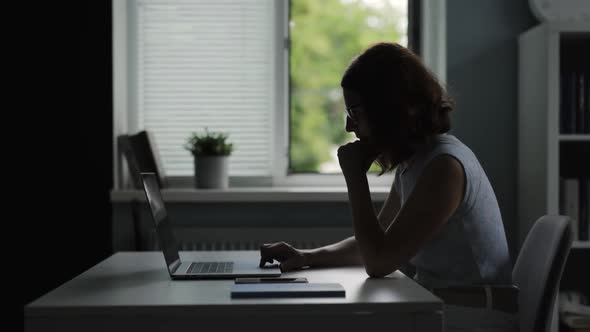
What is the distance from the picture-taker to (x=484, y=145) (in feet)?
9.97

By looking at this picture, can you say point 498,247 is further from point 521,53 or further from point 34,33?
point 34,33

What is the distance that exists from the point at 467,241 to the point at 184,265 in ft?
2.22

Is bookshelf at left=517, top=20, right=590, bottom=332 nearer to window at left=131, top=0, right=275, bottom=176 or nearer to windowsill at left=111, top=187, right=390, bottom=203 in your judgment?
windowsill at left=111, top=187, right=390, bottom=203

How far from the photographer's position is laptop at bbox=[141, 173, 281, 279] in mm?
1567

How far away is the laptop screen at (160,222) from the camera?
1.60 m

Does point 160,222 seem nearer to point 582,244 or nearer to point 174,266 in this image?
point 174,266

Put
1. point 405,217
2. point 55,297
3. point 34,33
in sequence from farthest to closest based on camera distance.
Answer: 1. point 34,33
2. point 405,217
3. point 55,297

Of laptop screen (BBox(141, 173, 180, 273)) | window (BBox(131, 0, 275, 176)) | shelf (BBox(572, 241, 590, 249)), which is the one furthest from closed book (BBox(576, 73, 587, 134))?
laptop screen (BBox(141, 173, 180, 273))

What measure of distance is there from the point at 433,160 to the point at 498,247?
0.91ft

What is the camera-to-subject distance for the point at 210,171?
3010 mm

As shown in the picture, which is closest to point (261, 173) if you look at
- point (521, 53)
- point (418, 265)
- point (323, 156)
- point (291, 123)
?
point (291, 123)

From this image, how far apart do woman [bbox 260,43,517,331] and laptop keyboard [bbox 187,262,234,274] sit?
10 centimetres

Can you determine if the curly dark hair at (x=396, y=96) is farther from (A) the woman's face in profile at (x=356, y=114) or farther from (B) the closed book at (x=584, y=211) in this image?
(B) the closed book at (x=584, y=211)

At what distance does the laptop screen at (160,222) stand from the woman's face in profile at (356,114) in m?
0.51
